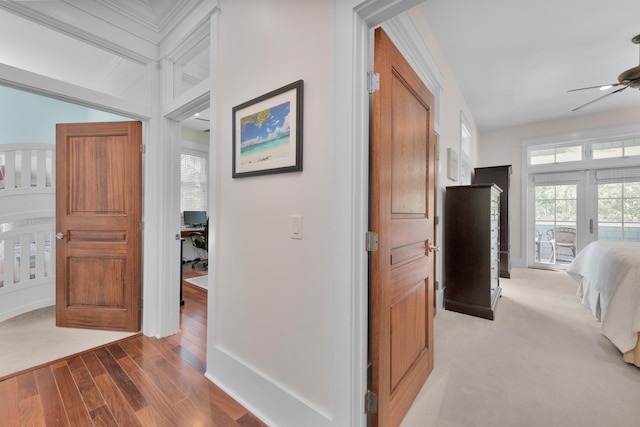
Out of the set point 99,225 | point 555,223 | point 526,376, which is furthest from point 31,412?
point 555,223

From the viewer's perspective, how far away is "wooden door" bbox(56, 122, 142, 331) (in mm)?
2514

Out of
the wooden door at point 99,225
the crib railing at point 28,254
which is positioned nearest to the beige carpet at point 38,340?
the wooden door at point 99,225

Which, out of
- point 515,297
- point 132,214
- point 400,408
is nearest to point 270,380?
point 400,408

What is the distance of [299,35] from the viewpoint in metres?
1.39

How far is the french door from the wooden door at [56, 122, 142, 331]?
22.4ft

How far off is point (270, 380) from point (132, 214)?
78.7 inches

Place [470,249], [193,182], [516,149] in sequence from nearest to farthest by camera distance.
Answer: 1. [470,249]
2. [516,149]
3. [193,182]

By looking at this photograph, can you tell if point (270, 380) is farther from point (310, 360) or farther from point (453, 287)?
point (453, 287)

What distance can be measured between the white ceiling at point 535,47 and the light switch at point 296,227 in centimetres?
228

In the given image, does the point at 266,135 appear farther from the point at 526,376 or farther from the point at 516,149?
the point at 516,149

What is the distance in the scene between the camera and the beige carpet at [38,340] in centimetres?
203

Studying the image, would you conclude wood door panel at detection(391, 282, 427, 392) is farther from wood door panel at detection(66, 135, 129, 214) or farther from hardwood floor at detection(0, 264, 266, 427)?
wood door panel at detection(66, 135, 129, 214)

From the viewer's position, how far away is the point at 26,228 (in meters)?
3.00

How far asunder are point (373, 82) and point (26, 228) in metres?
4.00
